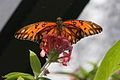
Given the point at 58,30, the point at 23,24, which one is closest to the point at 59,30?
the point at 58,30

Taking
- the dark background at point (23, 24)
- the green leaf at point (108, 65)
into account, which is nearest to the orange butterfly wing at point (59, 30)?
the green leaf at point (108, 65)

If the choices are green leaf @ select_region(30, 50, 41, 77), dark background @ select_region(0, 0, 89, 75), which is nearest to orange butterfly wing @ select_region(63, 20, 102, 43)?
green leaf @ select_region(30, 50, 41, 77)

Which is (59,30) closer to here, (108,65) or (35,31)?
(35,31)

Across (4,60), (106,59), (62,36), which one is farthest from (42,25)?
(4,60)

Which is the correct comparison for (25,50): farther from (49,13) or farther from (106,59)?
(106,59)

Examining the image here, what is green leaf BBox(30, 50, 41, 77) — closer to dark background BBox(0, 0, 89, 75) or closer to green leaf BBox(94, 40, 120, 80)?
green leaf BBox(94, 40, 120, 80)

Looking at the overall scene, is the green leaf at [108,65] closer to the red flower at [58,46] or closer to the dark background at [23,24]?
the red flower at [58,46]
